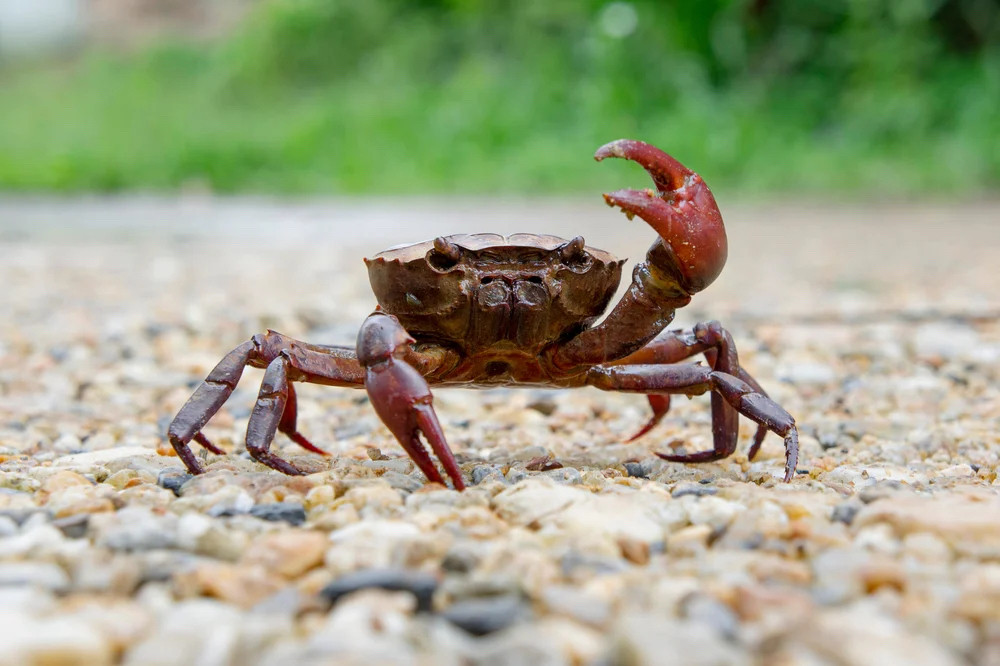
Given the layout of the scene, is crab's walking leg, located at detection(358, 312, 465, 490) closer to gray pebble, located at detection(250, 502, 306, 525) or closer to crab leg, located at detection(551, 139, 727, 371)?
gray pebble, located at detection(250, 502, 306, 525)

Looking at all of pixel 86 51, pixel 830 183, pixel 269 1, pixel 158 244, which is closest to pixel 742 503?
pixel 158 244

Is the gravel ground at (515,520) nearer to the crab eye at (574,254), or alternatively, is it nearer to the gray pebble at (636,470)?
the gray pebble at (636,470)

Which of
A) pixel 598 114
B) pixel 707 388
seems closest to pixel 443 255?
pixel 707 388

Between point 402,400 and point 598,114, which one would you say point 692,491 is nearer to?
point 402,400

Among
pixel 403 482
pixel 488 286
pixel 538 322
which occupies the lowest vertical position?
pixel 403 482

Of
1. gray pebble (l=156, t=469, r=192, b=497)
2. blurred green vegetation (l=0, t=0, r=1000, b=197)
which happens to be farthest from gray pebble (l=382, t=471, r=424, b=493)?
blurred green vegetation (l=0, t=0, r=1000, b=197)

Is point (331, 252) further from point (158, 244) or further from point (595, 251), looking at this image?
point (595, 251)
